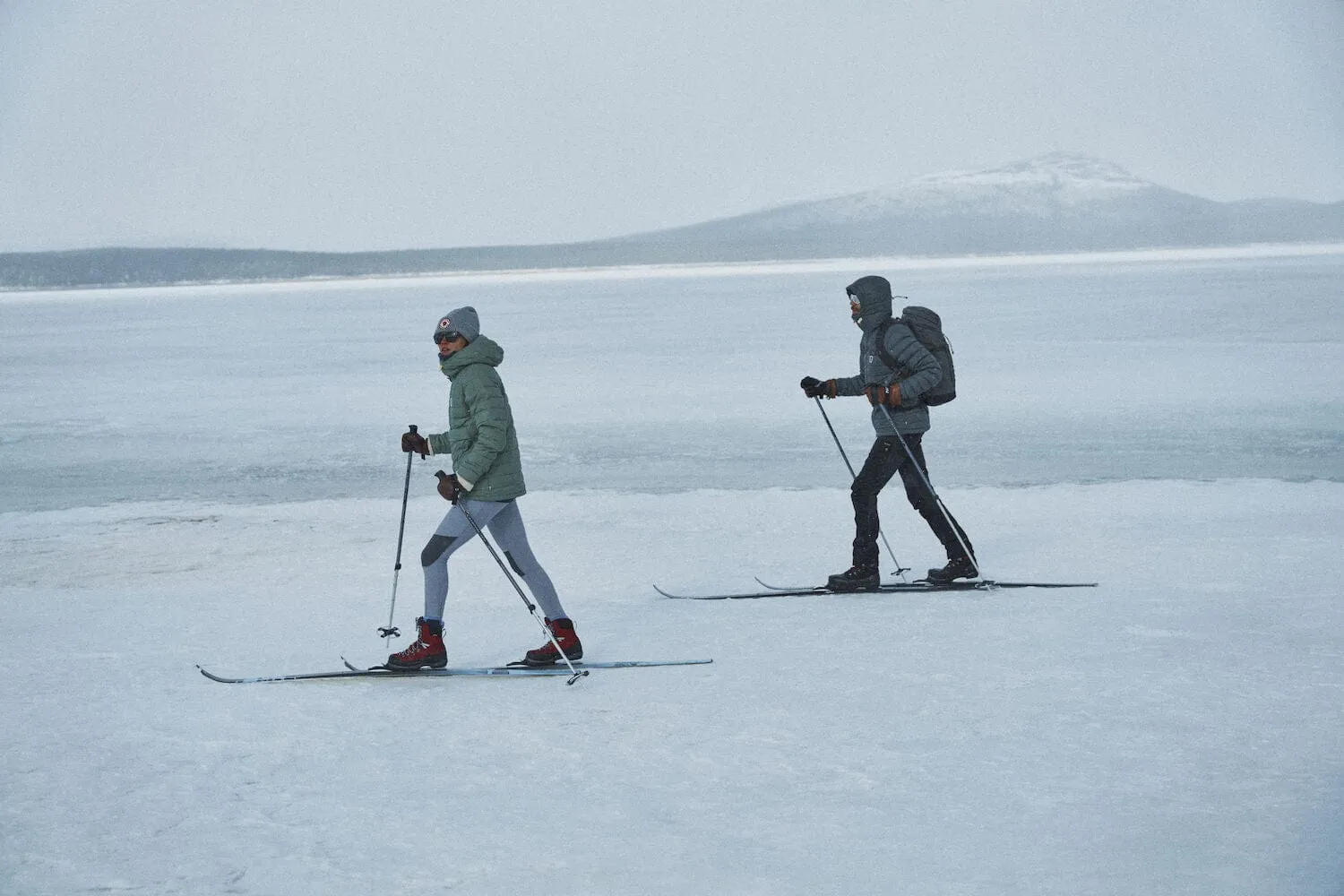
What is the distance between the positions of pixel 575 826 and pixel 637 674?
4.70 ft

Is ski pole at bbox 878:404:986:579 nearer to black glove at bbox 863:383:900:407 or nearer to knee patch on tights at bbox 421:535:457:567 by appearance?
black glove at bbox 863:383:900:407

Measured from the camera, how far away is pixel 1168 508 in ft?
26.6

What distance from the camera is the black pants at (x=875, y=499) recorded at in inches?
241

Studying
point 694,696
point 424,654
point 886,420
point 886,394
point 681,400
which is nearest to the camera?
point 694,696

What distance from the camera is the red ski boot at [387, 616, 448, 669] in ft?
16.0

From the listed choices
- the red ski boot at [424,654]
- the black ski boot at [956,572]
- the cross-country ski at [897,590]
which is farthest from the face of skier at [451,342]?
the black ski boot at [956,572]

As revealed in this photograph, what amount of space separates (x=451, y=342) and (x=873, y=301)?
214cm

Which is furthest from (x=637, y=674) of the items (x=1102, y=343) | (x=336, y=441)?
(x=1102, y=343)

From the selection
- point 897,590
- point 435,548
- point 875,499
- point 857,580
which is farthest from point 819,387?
point 435,548

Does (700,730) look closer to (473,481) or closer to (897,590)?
(473,481)

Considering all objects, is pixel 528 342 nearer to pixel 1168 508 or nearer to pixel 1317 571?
pixel 1168 508

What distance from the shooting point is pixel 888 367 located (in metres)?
6.10

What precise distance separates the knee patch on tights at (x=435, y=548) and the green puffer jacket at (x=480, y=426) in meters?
0.20

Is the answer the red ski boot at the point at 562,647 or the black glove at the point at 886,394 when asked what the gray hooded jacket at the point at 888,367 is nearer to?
the black glove at the point at 886,394
